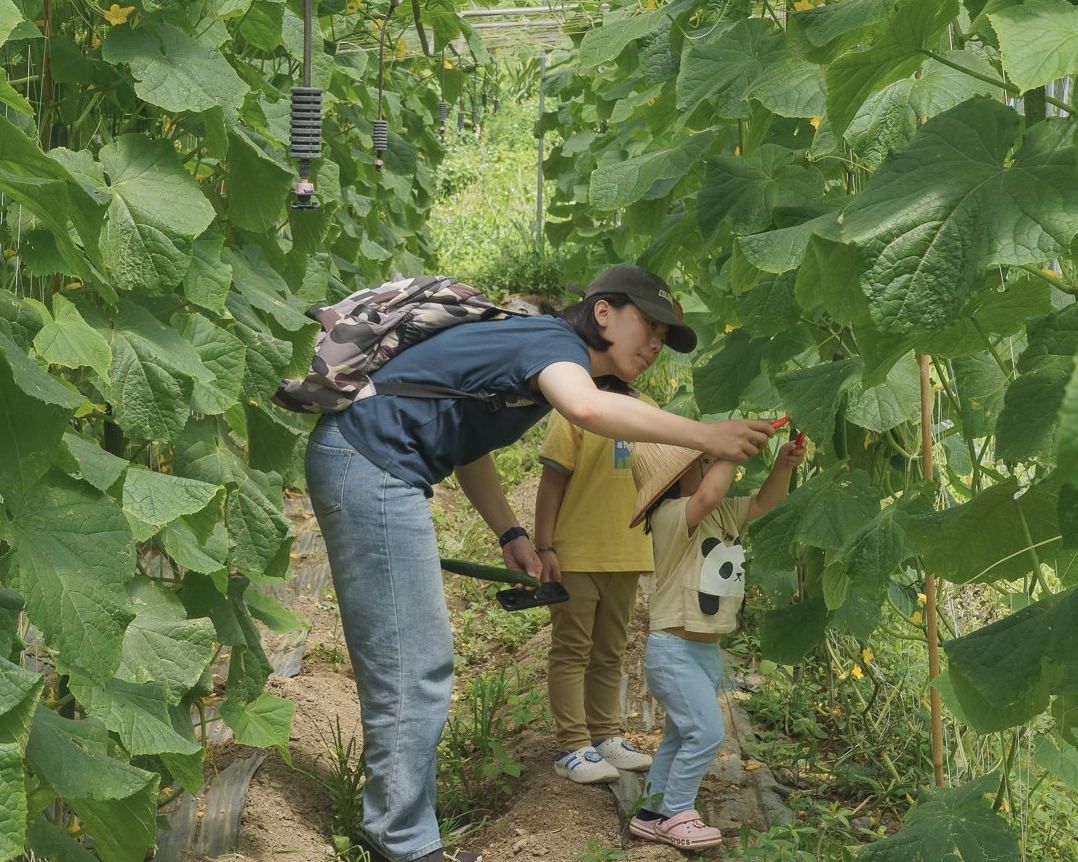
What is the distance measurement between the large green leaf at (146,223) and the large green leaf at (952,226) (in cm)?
123

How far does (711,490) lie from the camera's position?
316 cm

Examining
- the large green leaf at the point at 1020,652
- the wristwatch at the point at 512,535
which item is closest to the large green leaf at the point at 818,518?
the large green leaf at the point at 1020,652

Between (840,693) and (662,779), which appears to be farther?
(840,693)

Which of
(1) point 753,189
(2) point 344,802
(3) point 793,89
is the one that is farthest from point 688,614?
(3) point 793,89

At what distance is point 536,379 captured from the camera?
2941mm

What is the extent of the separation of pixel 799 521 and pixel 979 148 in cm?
103

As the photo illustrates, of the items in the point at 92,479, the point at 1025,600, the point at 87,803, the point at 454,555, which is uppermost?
the point at 92,479

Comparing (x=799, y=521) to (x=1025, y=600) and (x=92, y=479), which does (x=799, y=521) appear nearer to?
(x=1025, y=600)

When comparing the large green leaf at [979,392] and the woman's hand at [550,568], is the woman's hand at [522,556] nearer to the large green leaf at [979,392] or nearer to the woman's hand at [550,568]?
the woman's hand at [550,568]

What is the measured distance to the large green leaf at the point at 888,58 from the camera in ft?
5.43

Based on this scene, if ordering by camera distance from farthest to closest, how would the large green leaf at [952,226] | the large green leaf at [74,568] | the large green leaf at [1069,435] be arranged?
the large green leaf at [74,568] < the large green leaf at [952,226] < the large green leaf at [1069,435]

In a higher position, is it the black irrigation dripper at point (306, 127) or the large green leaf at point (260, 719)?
the black irrigation dripper at point (306, 127)

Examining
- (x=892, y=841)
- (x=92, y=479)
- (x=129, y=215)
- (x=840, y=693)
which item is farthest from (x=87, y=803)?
(x=840, y=693)

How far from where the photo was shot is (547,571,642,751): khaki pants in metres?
3.82
